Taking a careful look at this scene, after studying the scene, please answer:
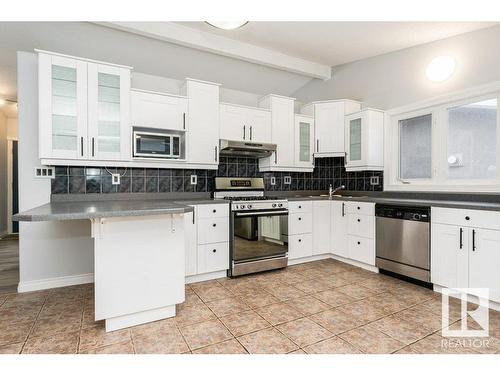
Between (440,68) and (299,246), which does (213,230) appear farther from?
(440,68)

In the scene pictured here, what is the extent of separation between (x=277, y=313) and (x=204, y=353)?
766 mm

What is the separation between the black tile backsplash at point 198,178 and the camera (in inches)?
120

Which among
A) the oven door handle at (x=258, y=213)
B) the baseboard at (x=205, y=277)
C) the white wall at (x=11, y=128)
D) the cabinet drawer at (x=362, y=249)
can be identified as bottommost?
the baseboard at (x=205, y=277)

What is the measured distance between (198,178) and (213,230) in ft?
2.83

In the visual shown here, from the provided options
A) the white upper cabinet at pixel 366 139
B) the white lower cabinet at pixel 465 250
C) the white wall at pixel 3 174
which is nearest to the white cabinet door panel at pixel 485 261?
the white lower cabinet at pixel 465 250

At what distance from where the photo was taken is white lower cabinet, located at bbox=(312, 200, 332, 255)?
385cm

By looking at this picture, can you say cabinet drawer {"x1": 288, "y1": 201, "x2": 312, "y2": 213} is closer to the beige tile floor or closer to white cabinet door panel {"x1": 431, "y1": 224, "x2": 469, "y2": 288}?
the beige tile floor

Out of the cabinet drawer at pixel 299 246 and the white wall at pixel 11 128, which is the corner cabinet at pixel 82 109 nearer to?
the cabinet drawer at pixel 299 246

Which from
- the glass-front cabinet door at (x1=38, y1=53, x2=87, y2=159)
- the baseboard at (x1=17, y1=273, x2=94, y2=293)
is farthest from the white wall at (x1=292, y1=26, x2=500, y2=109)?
the baseboard at (x1=17, y1=273, x2=94, y2=293)

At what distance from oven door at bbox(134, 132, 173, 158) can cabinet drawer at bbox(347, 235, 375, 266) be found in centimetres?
254

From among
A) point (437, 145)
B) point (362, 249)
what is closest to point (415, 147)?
point (437, 145)

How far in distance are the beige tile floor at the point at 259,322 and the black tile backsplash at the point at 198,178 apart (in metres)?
1.11
